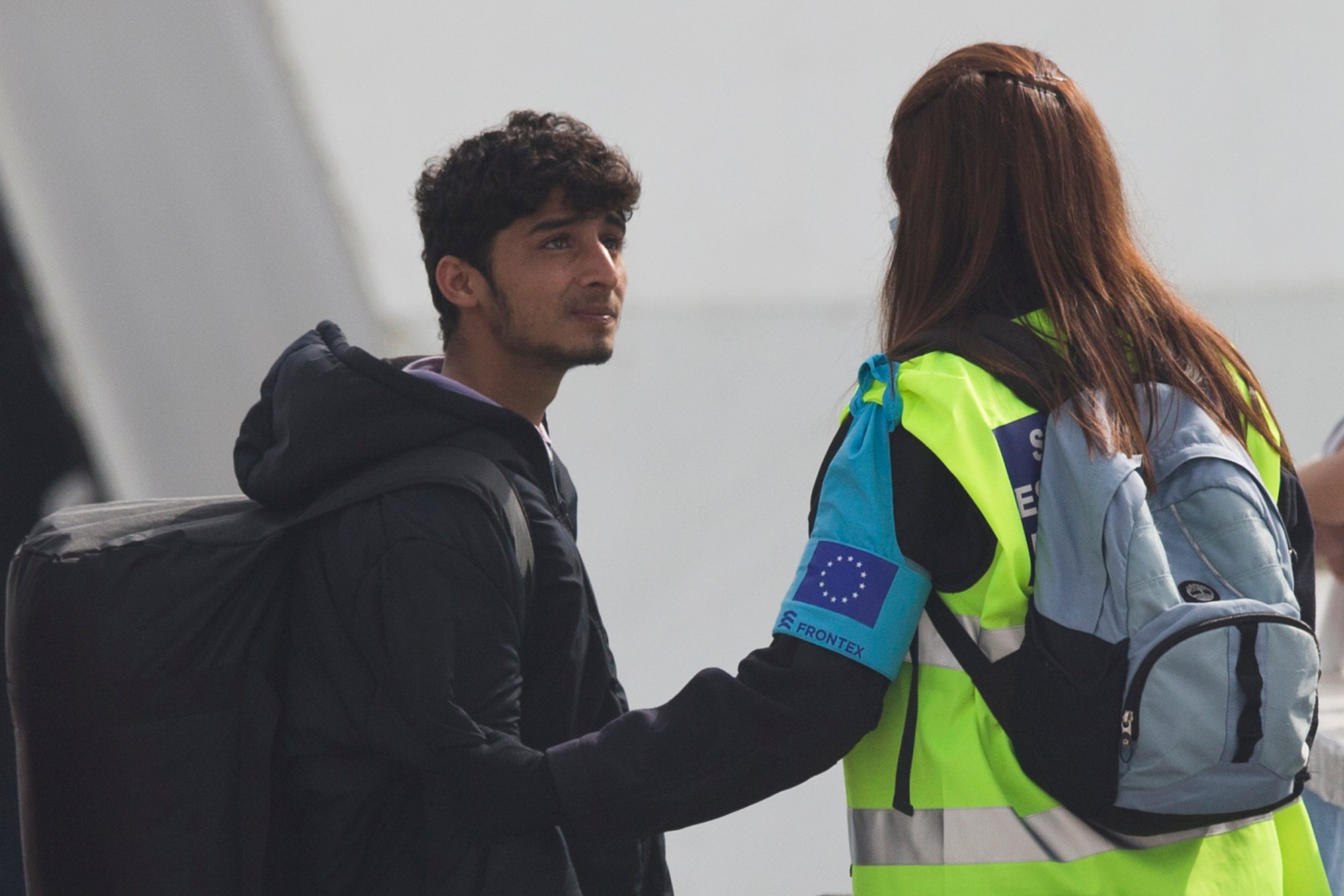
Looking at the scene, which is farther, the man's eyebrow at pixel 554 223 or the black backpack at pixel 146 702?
the man's eyebrow at pixel 554 223

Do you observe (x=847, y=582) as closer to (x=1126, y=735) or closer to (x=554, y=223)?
(x=1126, y=735)

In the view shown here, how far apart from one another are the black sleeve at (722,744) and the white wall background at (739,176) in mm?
2170

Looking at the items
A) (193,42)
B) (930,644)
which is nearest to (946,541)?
(930,644)

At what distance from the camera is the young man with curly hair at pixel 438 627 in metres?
→ 1.09

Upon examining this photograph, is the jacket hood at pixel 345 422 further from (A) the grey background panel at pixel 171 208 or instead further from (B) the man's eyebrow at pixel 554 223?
(A) the grey background panel at pixel 171 208

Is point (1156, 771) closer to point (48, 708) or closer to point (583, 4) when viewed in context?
point (48, 708)

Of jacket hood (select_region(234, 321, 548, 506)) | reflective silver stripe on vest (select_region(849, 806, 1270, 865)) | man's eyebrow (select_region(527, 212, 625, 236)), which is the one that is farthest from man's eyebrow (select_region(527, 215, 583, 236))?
reflective silver stripe on vest (select_region(849, 806, 1270, 865))

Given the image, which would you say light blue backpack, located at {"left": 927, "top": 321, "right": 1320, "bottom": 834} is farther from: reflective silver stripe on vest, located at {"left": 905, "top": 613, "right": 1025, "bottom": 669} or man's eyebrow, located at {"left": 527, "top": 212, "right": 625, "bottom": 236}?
man's eyebrow, located at {"left": 527, "top": 212, "right": 625, "bottom": 236}

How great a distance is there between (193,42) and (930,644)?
9.61ft

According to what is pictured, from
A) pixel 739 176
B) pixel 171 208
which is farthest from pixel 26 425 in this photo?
Result: pixel 739 176

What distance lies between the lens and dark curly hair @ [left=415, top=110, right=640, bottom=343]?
4.47 ft

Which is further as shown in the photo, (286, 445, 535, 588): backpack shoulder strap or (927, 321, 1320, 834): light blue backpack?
(286, 445, 535, 588): backpack shoulder strap

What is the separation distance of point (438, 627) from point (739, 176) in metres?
2.36

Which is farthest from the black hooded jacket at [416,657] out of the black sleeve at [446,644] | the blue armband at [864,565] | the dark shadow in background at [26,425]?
the dark shadow in background at [26,425]
